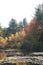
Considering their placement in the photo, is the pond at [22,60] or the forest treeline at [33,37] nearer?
the pond at [22,60]

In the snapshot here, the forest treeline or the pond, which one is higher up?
the forest treeline

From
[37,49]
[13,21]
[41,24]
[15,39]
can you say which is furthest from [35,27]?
[13,21]

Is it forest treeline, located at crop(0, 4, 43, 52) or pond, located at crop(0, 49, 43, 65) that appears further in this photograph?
forest treeline, located at crop(0, 4, 43, 52)

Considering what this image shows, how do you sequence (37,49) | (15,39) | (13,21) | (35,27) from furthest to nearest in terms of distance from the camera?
(13,21) < (15,39) < (35,27) < (37,49)

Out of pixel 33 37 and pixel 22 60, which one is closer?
pixel 22 60

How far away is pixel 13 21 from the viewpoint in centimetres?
9450

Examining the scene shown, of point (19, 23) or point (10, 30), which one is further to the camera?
point (19, 23)

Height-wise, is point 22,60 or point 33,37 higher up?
point 33,37

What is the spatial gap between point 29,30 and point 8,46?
34.6 feet

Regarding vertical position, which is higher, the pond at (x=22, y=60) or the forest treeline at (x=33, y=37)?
the forest treeline at (x=33, y=37)

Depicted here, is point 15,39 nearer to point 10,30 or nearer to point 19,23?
point 10,30

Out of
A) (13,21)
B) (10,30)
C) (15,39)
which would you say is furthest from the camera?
(13,21)

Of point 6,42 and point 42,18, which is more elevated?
point 42,18

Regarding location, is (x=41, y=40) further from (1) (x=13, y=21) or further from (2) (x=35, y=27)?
(1) (x=13, y=21)
